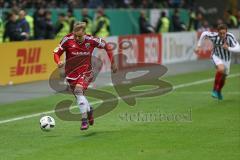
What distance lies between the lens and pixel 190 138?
13.1m

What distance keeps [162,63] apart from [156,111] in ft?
47.3

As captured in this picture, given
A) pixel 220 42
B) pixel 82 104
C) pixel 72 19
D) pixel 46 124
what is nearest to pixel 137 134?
pixel 82 104

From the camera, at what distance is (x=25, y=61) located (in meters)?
23.7

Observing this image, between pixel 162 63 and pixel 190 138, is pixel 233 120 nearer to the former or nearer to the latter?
pixel 190 138

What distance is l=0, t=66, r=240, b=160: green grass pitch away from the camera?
11.6 m

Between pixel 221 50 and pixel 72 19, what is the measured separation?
441 inches

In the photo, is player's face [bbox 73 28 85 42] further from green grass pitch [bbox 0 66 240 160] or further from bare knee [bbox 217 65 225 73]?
bare knee [bbox 217 65 225 73]

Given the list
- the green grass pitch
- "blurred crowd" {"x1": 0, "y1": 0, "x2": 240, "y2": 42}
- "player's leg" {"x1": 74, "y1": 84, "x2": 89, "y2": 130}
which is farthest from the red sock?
"blurred crowd" {"x1": 0, "y1": 0, "x2": 240, "y2": 42}

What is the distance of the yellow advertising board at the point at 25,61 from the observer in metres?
22.9

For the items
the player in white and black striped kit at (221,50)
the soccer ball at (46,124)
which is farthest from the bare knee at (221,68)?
the soccer ball at (46,124)

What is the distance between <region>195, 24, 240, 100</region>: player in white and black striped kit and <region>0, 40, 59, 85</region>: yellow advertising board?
6.61 meters

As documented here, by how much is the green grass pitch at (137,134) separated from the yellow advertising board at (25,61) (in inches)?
155

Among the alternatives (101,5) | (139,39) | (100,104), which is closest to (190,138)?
(100,104)

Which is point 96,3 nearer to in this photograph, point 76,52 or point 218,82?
point 218,82
